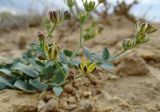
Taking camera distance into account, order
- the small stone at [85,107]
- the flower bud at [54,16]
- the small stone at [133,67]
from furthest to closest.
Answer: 1. the small stone at [133,67]
2. the flower bud at [54,16]
3. the small stone at [85,107]

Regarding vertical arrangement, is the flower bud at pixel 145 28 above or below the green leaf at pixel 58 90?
above

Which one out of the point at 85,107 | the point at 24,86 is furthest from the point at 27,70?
the point at 85,107

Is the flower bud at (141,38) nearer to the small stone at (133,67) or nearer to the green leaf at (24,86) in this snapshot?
the small stone at (133,67)

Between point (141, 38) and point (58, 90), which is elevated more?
point (141, 38)

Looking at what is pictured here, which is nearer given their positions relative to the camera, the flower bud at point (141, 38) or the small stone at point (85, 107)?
the small stone at point (85, 107)

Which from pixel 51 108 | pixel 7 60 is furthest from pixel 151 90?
pixel 7 60

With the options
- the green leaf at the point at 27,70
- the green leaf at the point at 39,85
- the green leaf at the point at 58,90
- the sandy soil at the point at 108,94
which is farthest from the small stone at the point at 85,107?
the green leaf at the point at 27,70

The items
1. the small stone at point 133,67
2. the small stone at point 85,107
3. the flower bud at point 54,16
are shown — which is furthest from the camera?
the small stone at point 133,67

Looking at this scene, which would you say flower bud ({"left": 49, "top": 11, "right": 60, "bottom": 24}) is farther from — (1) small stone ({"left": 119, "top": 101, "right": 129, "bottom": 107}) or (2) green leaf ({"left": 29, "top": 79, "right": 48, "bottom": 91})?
(1) small stone ({"left": 119, "top": 101, "right": 129, "bottom": 107})

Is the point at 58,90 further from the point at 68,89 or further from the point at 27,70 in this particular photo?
the point at 27,70
